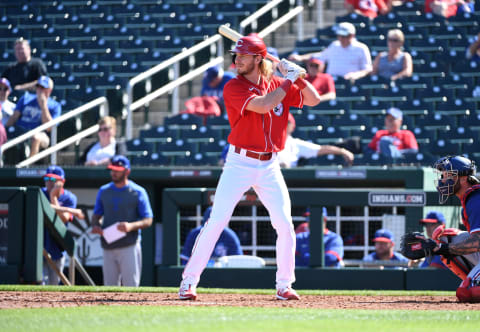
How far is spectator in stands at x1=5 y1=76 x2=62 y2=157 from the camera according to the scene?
12.1m

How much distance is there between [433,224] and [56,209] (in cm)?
384

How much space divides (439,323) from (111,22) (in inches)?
447

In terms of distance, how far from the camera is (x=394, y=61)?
41.3 ft

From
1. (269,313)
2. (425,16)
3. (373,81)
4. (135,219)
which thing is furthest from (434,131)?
(269,313)

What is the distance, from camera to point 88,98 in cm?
1328

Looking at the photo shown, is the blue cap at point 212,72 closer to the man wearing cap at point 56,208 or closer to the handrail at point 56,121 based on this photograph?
the handrail at point 56,121

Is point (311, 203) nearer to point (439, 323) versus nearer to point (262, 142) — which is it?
point (262, 142)

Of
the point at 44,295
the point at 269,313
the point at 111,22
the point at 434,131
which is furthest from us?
the point at 111,22

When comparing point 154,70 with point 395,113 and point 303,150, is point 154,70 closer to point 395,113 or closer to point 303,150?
point 303,150

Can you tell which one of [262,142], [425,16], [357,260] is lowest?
[357,260]

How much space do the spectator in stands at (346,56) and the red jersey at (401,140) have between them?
1.79 m

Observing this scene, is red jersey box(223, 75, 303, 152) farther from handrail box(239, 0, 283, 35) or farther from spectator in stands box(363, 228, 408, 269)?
handrail box(239, 0, 283, 35)

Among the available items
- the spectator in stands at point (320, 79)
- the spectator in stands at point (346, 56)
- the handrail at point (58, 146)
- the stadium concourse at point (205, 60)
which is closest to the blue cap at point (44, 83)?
the stadium concourse at point (205, 60)

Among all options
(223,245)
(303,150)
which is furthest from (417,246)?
(303,150)
